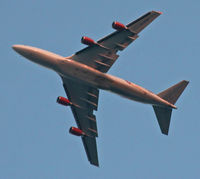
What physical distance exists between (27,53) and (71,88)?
1130 centimetres

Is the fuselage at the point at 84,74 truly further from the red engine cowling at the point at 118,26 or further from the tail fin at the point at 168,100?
the red engine cowling at the point at 118,26

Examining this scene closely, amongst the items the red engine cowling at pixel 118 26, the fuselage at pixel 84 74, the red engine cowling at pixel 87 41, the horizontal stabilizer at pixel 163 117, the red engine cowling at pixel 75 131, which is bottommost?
the red engine cowling at pixel 75 131

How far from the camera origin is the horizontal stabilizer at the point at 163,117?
88812mm

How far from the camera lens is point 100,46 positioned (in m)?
84.6

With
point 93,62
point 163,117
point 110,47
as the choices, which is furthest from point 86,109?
point 163,117

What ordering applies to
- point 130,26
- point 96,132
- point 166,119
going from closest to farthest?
1. point 130,26
2. point 166,119
3. point 96,132

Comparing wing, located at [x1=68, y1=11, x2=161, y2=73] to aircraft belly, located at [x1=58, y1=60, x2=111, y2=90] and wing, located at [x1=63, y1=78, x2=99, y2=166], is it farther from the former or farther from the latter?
wing, located at [x1=63, y1=78, x2=99, y2=166]

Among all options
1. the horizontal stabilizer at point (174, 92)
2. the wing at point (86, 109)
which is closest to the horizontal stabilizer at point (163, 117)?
the horizontal stabilizer at point (174, 92)

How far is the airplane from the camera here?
83250 mm

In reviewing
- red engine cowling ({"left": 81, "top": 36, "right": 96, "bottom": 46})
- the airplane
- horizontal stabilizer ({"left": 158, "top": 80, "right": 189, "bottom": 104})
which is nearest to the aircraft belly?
the airplane

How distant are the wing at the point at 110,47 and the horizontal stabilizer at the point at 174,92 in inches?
475

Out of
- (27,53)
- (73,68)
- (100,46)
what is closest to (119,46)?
(100,46)

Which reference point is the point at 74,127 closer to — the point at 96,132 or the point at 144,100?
the point at 96,132

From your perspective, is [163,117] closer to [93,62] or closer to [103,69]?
[103,69]
